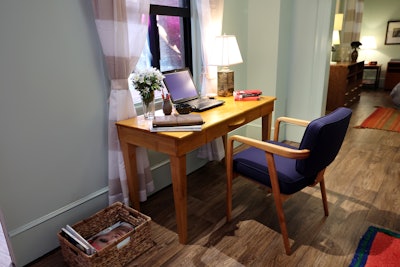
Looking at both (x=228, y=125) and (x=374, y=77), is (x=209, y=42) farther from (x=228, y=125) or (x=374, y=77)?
(x=374, y=77)

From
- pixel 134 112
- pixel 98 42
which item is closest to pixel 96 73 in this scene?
pixel 98 42

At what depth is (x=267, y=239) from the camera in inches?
70.8

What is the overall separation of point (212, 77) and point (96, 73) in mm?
1088

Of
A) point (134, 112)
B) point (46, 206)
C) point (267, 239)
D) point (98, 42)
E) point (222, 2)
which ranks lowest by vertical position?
point (267, 239)

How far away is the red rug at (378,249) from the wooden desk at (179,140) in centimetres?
102

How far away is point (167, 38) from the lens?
94.0 inches

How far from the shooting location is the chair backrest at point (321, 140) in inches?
56.2

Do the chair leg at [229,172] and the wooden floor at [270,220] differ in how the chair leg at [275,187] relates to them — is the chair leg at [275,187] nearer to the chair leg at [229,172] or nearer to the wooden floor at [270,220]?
the wooden floor at [270,220]

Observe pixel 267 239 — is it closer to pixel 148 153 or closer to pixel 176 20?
pixel 148 153

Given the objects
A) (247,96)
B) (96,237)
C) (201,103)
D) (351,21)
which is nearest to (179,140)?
(201,103)

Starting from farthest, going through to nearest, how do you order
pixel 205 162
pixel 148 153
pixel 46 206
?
pixel 205 162
pixel 148 153
pixel 46 206

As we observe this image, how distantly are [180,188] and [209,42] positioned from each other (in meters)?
1.37

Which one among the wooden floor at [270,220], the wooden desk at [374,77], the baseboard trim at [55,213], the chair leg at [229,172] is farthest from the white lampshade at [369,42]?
the baseboard trim at [55,213]

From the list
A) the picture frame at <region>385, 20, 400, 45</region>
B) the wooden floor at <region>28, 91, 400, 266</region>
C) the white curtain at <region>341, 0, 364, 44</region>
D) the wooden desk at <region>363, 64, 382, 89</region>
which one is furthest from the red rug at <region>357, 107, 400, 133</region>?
the picture frame at <region>385, 20, 400, 45</region>
